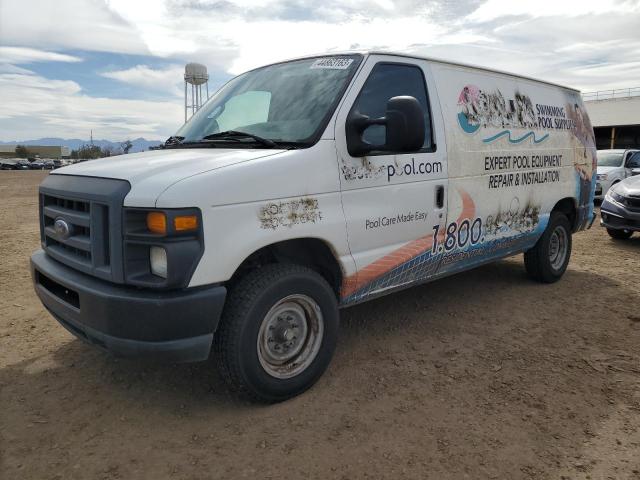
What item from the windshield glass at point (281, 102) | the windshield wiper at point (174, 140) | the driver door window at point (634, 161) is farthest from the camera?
the driver door window at point (634, 161)

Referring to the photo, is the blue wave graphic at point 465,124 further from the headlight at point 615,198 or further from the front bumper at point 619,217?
the headlight at point 615,198

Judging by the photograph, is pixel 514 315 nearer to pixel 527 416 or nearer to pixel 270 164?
pixel 527 416

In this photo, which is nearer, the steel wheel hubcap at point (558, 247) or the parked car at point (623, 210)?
the steel wheel hubcap at point (558, 247)

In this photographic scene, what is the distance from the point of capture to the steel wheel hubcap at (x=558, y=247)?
5938mm

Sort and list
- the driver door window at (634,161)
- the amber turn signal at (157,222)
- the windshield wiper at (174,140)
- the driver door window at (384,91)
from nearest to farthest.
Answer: the amber turn signal at (157,222) → the driver door window at (384,91) → the windshield wiper at (174,140) → the driver door window at (634,161)

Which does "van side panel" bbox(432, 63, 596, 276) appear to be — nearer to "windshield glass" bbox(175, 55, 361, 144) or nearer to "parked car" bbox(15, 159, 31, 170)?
"windshield glass" bbox(175, 55, 361, 144)

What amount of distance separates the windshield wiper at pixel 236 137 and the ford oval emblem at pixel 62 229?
112cm

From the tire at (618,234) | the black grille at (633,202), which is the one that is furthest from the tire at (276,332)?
the tire at (618,234)

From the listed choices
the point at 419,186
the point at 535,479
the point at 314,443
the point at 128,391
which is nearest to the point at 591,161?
the point at 419,186

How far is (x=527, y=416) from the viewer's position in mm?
3082

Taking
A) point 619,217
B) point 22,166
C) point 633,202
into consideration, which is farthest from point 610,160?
point 22,166

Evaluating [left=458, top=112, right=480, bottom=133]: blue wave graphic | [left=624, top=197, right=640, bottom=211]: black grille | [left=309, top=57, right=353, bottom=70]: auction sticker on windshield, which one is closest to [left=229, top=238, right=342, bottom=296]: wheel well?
[left=309, top=57, right=353, bottom=70]: auction sticker on windshield

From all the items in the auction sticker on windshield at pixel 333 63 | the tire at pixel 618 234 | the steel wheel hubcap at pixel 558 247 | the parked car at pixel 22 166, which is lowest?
the tire at pixel 618 234

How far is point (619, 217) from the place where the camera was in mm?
8406
